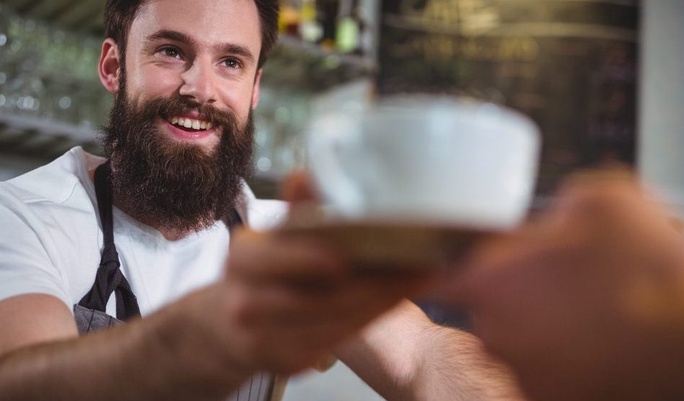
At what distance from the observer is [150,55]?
5.40 ft

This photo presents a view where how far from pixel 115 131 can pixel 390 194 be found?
1383 millimetres

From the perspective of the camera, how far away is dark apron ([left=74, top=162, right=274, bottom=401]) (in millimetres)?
1340

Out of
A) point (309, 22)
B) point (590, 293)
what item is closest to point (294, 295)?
point (590, 293)

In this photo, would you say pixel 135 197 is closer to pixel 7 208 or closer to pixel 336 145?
pixel 7 208

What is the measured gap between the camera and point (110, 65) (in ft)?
6.01

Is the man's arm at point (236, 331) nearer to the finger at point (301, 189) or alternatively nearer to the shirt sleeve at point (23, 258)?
the finger at point (301, 189)

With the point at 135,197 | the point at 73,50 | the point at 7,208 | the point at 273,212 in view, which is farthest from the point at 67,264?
the point at 73,50

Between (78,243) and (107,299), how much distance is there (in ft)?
0.36

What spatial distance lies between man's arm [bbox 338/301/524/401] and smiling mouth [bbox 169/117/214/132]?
0.52m

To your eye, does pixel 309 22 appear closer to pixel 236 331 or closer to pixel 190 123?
pixel 190 123

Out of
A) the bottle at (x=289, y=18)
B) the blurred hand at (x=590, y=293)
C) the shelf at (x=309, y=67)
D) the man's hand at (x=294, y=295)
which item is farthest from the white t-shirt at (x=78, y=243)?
the bottle at (x=289, y=18)

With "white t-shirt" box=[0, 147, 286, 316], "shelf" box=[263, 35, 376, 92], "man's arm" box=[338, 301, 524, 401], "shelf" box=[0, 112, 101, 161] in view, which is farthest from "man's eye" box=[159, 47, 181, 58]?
"shelf" box=[263, 35, 376, 92]

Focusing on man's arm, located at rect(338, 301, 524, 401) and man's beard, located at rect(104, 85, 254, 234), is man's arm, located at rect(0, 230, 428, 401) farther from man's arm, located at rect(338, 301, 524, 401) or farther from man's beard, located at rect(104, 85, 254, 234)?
man's beard, located at rect(104, 85, 254, 234)

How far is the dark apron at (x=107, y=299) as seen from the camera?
1.34 m
